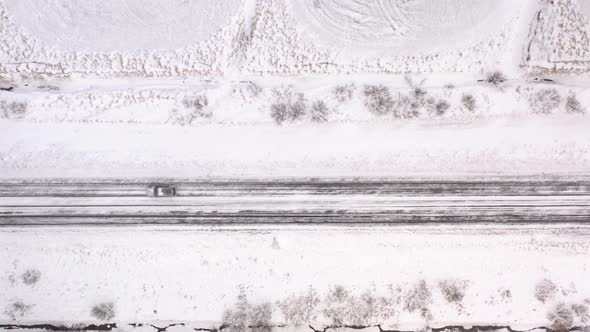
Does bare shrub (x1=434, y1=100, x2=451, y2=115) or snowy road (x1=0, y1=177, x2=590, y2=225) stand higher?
bare shrub (x1=434, y1=100, x2=451, y2=115)

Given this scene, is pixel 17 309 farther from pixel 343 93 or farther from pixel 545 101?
pixel 545 101

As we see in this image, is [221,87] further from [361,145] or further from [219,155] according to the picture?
[361,145]

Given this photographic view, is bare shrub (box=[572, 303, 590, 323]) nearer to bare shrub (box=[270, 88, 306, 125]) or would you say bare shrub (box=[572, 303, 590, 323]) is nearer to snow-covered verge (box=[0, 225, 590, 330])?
snow-covered verge (box=[0, 225, 590, 330])

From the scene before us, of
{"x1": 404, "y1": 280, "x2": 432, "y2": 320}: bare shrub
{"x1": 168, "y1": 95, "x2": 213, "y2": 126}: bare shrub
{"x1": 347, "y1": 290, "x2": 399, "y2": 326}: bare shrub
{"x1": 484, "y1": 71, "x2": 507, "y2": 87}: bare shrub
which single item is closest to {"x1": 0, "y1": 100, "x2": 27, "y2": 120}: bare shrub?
{"x1": 168, "y1": 95, "x2": 213, "y2": 126}: bare shrub

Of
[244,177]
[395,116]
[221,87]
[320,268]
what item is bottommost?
[320,268]

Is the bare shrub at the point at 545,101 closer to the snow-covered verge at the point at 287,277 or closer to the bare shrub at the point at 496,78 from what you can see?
the bare shrub at the point at 496,78

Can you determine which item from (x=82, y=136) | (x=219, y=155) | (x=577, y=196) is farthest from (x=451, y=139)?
(x=82, y=136)
